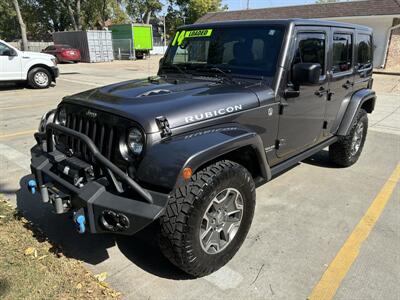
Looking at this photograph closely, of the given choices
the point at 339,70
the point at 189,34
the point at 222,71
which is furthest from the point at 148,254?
the point at 339,70

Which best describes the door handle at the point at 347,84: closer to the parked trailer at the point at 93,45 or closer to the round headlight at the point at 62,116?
the round headlight at the point at 62,116

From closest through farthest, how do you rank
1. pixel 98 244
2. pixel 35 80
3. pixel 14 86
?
pixel 98 244 < pixel 35 80 < pixel 14 86

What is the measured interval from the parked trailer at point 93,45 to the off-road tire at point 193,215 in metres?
28.2

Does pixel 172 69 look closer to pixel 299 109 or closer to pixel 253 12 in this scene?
pixel 299 109

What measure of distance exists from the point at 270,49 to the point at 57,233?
266 centimetres

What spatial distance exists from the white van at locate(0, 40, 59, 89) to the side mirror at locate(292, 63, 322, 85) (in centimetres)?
1099

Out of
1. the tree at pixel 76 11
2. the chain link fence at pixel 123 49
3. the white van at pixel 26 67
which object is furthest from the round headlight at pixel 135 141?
the tree at pixel 76 11

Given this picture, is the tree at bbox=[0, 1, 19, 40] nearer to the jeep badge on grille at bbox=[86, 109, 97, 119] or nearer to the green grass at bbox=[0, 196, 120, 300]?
the green grass at bbox=[0, 196, 120, 300]

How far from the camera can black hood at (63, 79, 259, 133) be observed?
257cm

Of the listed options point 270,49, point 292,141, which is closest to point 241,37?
point 270,49

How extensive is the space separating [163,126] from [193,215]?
0.64 metres

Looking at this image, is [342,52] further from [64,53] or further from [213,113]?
[64,53]

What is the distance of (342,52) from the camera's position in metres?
4.41

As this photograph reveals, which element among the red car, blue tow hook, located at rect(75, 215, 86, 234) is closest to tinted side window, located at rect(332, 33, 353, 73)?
blue tow hook, located at rect(75, 215, 86, 234)
